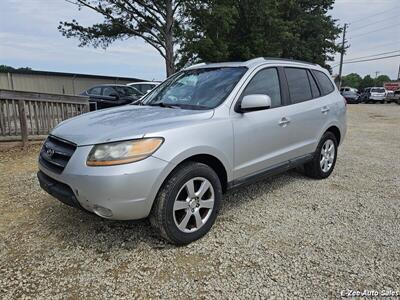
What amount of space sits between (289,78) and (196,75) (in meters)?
1.21

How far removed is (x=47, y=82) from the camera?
2345cm

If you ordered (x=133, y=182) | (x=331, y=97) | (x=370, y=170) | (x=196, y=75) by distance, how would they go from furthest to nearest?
1. (x=370, y=170)
2. (x=331, y=97)
3. (x=196, y=75)
4. (x=133, y=182)

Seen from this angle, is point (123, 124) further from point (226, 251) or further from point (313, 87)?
point (313, 87)

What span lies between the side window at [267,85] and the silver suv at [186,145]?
13mm

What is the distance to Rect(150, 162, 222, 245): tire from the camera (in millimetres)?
2615

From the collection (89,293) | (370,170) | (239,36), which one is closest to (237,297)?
(89,293)

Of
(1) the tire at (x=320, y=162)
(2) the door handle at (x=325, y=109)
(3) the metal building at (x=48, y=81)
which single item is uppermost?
(3) the metal building at (x=48, y=81)

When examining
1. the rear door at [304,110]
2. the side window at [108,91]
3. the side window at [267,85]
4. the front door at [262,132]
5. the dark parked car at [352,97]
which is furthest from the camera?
the dark parked car at [352,97]

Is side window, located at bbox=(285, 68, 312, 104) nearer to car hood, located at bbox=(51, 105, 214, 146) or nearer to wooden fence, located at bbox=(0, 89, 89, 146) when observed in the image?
car hood, located at bbox=(51, 105, 214, 146)

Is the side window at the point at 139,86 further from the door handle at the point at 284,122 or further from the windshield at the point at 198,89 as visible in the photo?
the door handle at the point at 284,122

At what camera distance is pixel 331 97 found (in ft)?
15.5

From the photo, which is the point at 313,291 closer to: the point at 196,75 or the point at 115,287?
the point at 115,287

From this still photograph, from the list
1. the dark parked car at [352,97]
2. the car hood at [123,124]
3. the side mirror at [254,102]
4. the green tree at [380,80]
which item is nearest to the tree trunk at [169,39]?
the car hood at [123,124]

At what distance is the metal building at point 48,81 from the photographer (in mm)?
21812
